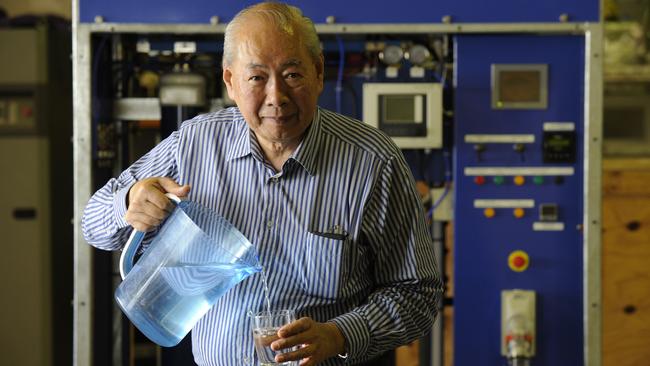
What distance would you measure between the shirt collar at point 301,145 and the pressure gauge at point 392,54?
1.40 metres

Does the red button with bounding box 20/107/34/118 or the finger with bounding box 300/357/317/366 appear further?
the red button with bounding box 20/107/34/118

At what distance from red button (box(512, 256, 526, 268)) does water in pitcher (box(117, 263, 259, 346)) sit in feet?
5.69

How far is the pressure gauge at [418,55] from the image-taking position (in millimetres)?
3309

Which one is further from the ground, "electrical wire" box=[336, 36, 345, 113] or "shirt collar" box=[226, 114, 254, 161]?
"electrical wire" box=[336, 36, 345, 113]

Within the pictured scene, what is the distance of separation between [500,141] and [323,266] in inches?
62.6

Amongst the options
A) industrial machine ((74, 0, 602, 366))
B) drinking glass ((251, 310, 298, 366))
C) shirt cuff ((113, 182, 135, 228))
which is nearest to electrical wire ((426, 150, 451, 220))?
industrial machine ((74, 0, 602, 366))

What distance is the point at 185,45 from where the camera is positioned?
333cm

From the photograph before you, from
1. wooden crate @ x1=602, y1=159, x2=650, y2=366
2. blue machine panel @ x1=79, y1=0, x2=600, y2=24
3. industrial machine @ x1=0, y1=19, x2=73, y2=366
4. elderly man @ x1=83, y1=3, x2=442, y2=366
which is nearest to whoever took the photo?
elderly man @ x1=83, y1=3, x2=442, y2=366

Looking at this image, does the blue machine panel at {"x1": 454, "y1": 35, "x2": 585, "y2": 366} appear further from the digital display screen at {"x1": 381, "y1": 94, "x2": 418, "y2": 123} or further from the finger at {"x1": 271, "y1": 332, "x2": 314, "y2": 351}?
the finger at {"x1": 271, "y1": 332, "x2": 314, "y2": 351}

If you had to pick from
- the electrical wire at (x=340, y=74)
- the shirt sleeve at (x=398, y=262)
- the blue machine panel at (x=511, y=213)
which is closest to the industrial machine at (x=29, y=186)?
the electrical wire at (x=340, y=74)

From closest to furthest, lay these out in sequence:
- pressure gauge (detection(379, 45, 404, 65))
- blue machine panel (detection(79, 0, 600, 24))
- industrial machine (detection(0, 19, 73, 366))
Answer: blue machine panel (detection(79, 0, 600, 24))
pressure gauge (detection(379, 45, 404, 65))
industrial machine (detection(0, 19, 73, 366))

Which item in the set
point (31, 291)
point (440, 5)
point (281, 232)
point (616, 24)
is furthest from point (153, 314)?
point (616, 24)

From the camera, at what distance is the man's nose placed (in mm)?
1718

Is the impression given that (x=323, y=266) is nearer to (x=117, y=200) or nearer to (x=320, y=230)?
(x=320, y=230)
